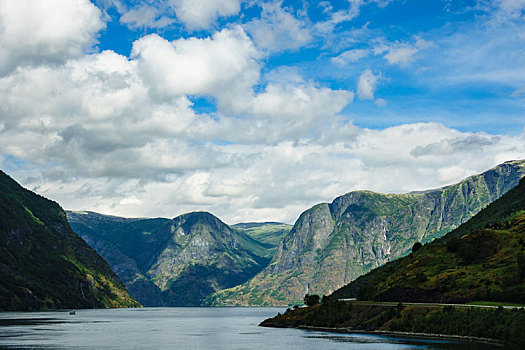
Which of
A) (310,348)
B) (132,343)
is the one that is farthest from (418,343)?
(132,343)

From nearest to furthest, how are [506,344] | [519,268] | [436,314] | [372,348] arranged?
[506,344], [372,348], [436,314], [519,268]

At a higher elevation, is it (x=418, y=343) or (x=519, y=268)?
(x=519, y=268)

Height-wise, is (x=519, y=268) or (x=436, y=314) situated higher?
(x=519, y=268)

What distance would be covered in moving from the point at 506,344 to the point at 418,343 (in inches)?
1409

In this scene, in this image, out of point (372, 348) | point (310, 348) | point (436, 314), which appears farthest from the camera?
point (436, 314)

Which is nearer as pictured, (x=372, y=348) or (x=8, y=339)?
(x=372, y=348)

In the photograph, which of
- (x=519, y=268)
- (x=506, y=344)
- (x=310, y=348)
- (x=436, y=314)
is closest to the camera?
(x=506, y=344)

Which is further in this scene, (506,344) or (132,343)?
(132,343)

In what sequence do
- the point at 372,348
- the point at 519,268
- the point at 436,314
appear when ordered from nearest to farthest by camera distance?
the point at 372,348, the point at 436,314, the point at 519,268

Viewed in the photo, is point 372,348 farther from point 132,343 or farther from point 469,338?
point 132,343

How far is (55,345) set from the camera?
596 ft

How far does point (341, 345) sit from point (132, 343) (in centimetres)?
7698

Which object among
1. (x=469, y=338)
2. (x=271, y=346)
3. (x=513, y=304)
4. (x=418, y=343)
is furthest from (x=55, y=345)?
(x=513, y=304)

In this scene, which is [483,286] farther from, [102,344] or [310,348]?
[102,344]
